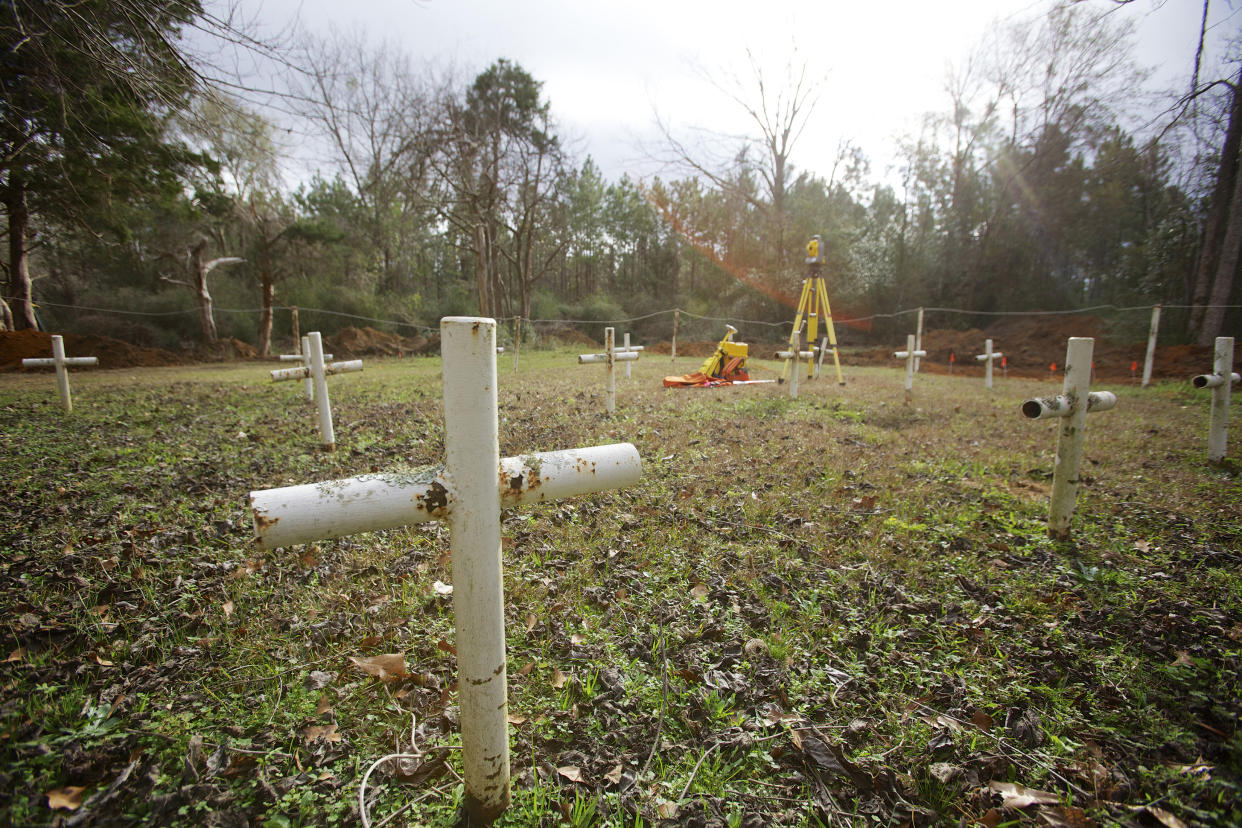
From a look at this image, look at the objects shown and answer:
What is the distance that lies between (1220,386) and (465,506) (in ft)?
20.9

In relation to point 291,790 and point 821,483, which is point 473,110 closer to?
point 821,483

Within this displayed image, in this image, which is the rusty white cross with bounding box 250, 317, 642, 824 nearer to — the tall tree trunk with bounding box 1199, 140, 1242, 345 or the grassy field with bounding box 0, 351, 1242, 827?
the grassy field with bounding box 0, 351, 1242, 827

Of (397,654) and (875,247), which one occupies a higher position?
(875,247)

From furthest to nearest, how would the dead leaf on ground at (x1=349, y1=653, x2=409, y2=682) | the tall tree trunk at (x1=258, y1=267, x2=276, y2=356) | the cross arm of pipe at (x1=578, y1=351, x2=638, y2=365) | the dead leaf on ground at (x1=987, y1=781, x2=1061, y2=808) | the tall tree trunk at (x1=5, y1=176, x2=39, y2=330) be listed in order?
the tall tree trunk at (x1=258, y1=267, x2=276, y2=356)
the tall tree trunk at (x1=5, y1=176, x2=39, y2=330)
the cross arm of pipe at (x1=578, y1=351, x2=638, y2=365)
the dead leaf on ground at (x1=349, y1=653, x2=409, y2=682)
the dead leaf on ground at (x1=987, y1=781, x2=1061, y2=808)

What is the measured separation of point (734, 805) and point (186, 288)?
28686 millimetres

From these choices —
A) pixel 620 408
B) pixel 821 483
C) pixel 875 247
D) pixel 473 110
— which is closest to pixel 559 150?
pixel 473 110

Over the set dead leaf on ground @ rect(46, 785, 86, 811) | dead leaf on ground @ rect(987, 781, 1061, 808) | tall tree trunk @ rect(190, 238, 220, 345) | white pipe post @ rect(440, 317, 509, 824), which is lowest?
dead leaf on ground @ rect(987, 781, 1061, 808)

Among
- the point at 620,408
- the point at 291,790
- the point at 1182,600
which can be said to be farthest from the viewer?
the point at 620,408

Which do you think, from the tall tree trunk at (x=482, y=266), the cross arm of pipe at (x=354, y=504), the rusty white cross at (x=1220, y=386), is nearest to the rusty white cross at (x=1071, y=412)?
the rusty white cross at (x=1220, y=386)

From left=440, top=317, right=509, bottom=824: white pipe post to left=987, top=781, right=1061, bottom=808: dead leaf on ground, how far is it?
1.55 m

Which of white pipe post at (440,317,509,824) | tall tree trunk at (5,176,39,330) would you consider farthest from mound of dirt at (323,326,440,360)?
white pipe post at (440,317,509,824)

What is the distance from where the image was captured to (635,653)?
2.19 metres

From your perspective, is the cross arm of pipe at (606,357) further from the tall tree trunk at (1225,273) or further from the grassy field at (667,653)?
the tall tree trunk at (1225,273)

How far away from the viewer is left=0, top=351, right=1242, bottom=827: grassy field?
152 cm
